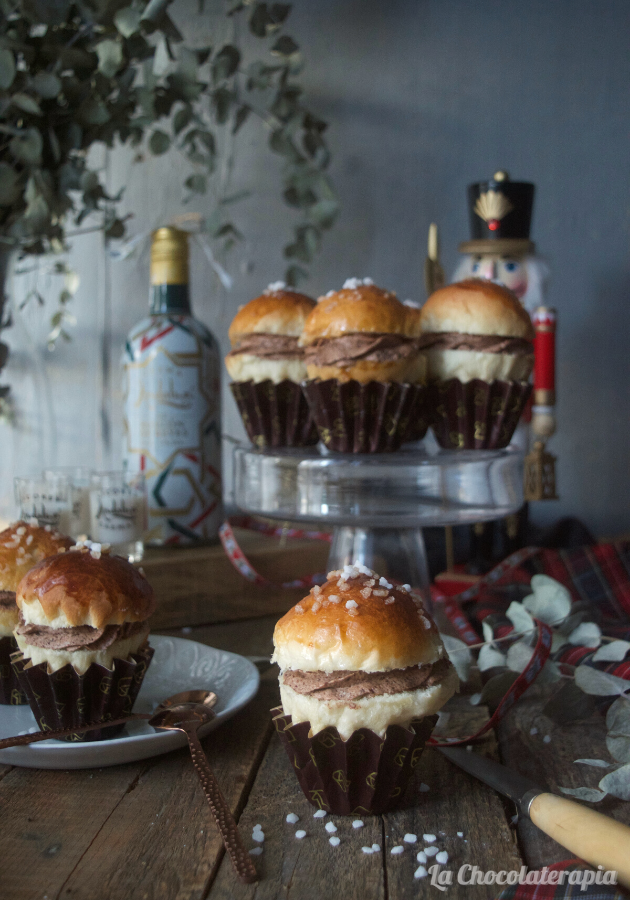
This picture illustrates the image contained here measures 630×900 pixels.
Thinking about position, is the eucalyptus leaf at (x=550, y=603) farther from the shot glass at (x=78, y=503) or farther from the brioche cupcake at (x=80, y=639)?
the shot glass at (x=78, y=503)

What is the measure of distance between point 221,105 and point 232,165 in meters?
0.46

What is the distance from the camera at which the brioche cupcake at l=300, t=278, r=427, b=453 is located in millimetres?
1196

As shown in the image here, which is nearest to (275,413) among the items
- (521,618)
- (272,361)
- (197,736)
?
(272,361)

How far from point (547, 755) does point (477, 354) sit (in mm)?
642

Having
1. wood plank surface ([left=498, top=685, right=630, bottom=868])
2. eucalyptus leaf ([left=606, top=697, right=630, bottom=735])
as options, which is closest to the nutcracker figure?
wood plank surface ([left=498, top=685, right=630, bottom=868])

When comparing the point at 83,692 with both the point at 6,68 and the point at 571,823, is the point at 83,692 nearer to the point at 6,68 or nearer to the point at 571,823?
the point at 571,823

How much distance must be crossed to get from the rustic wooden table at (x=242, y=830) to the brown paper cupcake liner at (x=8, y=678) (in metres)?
0.19

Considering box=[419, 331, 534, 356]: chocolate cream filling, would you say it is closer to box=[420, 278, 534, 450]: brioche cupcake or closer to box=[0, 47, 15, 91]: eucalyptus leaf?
box=[420, 278, 534, 450]: brioche cupcake

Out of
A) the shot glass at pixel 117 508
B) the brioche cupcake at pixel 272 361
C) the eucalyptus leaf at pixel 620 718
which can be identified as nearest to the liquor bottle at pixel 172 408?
the shot glass at pixel 117 508

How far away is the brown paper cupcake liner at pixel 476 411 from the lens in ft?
4.19

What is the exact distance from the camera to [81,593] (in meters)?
0.89

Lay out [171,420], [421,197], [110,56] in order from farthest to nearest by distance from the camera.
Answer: [421,197]
[171,420]
[110,56]

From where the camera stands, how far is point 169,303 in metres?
1.69

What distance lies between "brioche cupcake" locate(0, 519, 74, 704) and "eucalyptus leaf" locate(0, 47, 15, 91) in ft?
2.93
